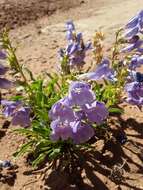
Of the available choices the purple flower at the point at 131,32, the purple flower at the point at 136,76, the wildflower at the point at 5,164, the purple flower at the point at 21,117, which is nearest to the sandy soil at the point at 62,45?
the wildflower at the point at 5,164

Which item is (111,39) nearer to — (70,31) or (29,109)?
(70,31)

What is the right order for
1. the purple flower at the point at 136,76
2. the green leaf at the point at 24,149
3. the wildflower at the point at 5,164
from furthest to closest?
the wildflower at the point at 5,164
the green leaf at the point at 24,149
the purple flower at the point at 136,76

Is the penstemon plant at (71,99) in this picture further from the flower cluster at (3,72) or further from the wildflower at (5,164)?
the wildflower at (5,164)

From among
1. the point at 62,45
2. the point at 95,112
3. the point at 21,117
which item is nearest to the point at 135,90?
the point at 95,112

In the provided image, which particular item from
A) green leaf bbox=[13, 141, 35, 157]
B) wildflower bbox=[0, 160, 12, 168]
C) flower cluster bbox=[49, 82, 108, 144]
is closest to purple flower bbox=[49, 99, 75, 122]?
flower cluster bbox=[49, 82, 108, 144]

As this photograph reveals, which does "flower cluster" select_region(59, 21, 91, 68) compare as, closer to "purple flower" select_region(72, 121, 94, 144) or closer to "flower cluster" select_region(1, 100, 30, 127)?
"flower cluster" select_region(1, 100, 30, 127)

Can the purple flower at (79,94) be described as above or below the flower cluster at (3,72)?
below

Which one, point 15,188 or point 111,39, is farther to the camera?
point 111,39

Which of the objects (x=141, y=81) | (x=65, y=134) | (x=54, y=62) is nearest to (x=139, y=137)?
(x=141, y=81)
